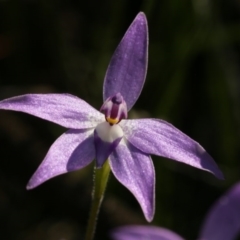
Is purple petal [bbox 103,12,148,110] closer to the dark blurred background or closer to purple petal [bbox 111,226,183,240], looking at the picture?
purple petal [bbox 111,226,183,240]

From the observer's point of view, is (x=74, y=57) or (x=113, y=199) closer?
(x=113, y=199)

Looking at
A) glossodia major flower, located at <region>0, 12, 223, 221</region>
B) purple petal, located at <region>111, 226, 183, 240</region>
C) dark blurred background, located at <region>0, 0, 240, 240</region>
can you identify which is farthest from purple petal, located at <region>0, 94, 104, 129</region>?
dark blurred background, located at <region>0, 0, 240, 240</region>

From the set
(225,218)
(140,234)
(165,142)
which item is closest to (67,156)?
(165,142)

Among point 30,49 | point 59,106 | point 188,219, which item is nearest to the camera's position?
point 59,106

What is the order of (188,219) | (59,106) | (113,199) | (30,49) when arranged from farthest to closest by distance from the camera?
(30,49)
(188,219)
(113,199)
(59,106)

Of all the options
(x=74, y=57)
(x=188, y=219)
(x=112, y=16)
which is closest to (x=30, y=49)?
(x=74, y=57)

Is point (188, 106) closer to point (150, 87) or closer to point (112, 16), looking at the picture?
point (150, 87)

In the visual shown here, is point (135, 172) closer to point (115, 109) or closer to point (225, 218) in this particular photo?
point (115, 109)

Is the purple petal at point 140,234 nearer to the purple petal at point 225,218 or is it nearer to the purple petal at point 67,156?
the purple petal at point 225,218
